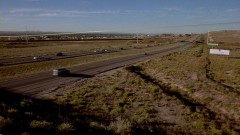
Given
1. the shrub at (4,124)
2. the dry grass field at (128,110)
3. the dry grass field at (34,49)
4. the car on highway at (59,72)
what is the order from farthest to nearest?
the dry grass field at (34,49) → the car on highway at (59,72) → the dry grass field at (128,110) → the shrub at (4,124)

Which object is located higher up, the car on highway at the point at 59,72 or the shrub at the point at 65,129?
the shrub at the point at 65,129

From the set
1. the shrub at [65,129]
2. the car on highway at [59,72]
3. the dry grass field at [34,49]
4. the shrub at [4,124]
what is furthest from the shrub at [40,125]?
the dry grass field at [34,49]

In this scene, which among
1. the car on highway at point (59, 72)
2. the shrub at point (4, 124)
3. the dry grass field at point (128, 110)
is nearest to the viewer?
the shrub at point (4, 124)

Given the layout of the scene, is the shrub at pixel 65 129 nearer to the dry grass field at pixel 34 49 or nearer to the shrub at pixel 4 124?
the shrub at pixel 4 124

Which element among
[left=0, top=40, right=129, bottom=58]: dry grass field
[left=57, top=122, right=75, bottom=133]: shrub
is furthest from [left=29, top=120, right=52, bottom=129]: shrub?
[left=0, top=40, right=129, bottom=58]: dry grass field

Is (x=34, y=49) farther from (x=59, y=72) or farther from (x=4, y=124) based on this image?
(x=4, y=124)

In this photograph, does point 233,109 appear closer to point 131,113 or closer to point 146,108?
point 146,108

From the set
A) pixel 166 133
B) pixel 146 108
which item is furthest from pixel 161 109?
pixel 166 133

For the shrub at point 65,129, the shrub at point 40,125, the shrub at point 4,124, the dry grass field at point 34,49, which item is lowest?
→ the dry grass field at point 34,49

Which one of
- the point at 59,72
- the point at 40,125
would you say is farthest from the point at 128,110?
the point at 59,72

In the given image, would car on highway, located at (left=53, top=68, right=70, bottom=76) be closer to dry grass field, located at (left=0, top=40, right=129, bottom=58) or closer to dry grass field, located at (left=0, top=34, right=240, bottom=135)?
dry grass field, located at (left=0, top=34, right=240, bottom=135)

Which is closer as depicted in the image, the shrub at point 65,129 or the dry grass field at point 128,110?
the shrub at point 65,129
